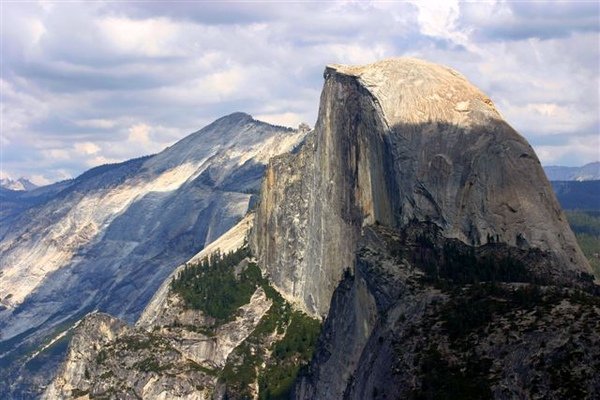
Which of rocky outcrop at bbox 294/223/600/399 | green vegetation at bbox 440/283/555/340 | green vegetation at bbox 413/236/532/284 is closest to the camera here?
rocky outcrop at bbox 294/223/600/399

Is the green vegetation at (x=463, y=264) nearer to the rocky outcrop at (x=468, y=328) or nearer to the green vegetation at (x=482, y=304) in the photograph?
the rocky outcrop at (x=468, y=328)

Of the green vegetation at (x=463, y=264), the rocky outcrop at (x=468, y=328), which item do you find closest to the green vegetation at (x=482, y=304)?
the rocky outcrop at (x=468, y=328)

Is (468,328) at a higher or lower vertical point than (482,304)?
lower

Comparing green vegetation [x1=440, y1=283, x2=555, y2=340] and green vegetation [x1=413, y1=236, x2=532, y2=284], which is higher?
green vegetation [x1=413, y1=236, x2=532, y2=284]

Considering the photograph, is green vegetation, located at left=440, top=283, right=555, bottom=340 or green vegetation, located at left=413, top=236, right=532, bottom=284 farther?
green vegetation, located at left=413, top=236, right=532, bottom=284

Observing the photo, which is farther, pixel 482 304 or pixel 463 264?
pixel 463 264

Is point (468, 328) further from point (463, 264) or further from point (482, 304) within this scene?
point (463, 264)

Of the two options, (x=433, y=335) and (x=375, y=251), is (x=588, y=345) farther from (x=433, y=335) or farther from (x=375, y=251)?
(x=375, y=251)

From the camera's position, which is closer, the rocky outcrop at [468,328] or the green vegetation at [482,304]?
the rocky outcrop at [468,328]

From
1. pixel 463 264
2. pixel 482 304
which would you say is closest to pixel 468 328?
pixel 482 304

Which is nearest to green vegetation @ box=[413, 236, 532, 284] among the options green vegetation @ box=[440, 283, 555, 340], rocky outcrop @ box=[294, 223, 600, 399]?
rocky outcrop @ box=[294, 223, 600, 399]

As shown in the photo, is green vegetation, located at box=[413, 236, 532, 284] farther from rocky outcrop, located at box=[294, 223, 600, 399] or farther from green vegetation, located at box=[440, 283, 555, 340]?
green vegetation, located at box=[440, 283, 555, 340]
